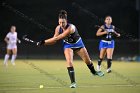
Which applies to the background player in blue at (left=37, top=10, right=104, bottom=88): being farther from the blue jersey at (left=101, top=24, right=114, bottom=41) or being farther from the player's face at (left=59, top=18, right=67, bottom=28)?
the blue jersey at (left=101, top=24, right=114, bottom=41)

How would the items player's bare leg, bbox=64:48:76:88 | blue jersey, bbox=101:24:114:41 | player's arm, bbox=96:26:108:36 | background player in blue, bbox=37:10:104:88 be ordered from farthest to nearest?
blue jersey, bbox=101:24:114:41 → player's arm, bbox=96:26:108:36 → player's bare leg, bbox=64:48:76:88 → background player in blue, bbox=37:10:104:88

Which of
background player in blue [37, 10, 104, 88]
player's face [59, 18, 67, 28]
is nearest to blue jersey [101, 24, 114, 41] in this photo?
background player in blue [37, 10, 104, 88]

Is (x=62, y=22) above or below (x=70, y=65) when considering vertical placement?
above

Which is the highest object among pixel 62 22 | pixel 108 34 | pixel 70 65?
pixel 62 22

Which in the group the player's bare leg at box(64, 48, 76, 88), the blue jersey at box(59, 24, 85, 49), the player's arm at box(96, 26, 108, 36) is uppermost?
the player's arm at box(96, 26, 108, 36)

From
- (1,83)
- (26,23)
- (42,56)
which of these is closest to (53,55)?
(42,56)

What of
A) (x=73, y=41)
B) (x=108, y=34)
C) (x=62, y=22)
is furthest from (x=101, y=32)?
(x=62, y=22)

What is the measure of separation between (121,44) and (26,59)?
6.33 metres

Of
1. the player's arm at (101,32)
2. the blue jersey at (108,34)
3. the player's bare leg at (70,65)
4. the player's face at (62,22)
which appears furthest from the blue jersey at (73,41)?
the blue jersey at (108,34)

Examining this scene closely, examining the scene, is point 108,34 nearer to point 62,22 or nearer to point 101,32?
point 101,32

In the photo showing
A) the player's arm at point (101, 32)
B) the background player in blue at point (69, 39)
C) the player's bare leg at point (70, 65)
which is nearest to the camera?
the background player in blue at point (69, 39)

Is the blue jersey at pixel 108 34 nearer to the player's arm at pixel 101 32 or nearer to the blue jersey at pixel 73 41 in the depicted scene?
the player's arm at pixel 101 32

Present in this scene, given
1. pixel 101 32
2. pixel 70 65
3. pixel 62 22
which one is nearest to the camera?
pixel 62 22

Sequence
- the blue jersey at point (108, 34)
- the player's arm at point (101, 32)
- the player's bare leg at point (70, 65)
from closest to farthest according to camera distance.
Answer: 1. the player's bare leg at point (70, 65)
2. the player's arm at point (101, 32)
3. the blue jersey at point (108, 34)
